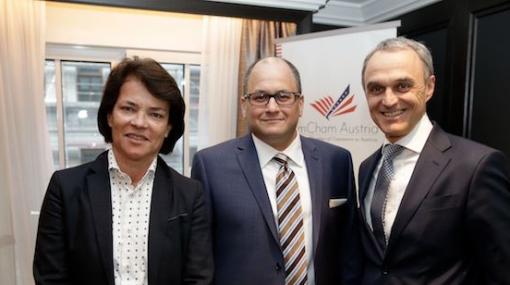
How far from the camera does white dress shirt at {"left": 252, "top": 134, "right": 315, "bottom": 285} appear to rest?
1.49 m

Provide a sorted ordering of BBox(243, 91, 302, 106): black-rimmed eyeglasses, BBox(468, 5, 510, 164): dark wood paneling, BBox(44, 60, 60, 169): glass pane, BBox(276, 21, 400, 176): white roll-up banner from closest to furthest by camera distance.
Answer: BBox(243, 91, 302, 106): black-rimmed eyeglasses < BBox(468, 5, 510, 164): dark wood paneling < BBox(276, 21, 400, 176): white roll-up banner < BBox(44, 60, 60, 169): glass pane

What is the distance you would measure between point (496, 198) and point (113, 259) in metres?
1.17

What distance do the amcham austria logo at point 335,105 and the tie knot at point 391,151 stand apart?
4.17ft

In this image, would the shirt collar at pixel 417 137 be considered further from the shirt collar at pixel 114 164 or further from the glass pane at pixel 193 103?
the glass pane at pixel 193 103

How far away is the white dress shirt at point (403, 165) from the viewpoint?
1328 millimetres

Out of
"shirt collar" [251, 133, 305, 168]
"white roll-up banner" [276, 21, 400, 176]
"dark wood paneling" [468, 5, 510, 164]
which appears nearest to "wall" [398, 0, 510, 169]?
"dark wood paneling" [468, 5, 510, 164]

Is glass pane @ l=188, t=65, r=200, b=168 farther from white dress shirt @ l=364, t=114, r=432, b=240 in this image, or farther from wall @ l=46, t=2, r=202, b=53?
white dress shirt @ l=364, t=114, r=432, b=240

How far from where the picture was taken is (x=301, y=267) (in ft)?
4.79

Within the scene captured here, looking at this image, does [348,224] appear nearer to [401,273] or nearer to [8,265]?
[401,273]

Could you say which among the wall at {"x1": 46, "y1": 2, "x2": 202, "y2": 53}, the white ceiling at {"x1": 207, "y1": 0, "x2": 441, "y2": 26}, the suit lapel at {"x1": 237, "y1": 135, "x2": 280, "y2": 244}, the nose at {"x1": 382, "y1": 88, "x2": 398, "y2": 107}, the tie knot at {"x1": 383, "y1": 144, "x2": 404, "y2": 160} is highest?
the white ceiling at {"x1": 207, "y1": 0, "x2": 441, "y2": 26}

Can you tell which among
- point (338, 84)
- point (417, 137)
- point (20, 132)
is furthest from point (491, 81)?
point (20, 132)

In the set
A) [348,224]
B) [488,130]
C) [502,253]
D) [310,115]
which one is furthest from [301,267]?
[488,130]

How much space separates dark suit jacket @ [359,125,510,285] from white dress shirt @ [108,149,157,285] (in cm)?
80

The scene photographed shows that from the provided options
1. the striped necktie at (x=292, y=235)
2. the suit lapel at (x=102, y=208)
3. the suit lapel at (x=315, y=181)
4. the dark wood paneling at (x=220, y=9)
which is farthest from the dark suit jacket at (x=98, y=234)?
the dark wood paneling at (x=220, y=9)
